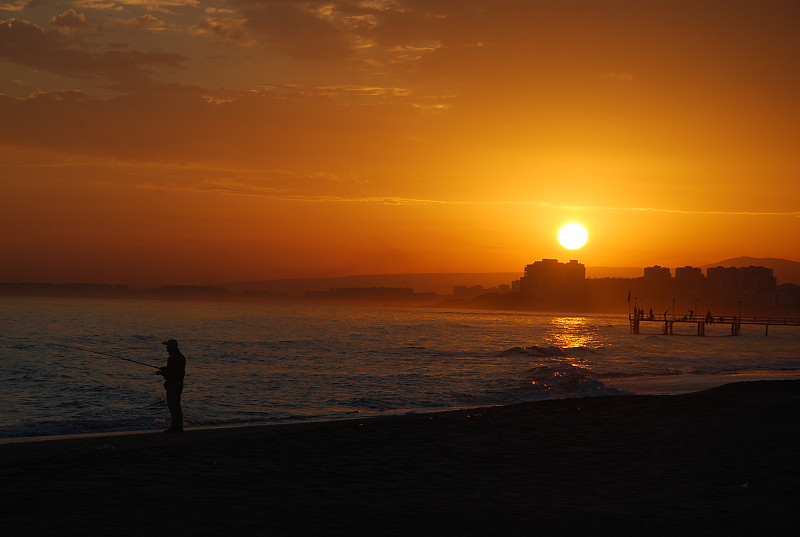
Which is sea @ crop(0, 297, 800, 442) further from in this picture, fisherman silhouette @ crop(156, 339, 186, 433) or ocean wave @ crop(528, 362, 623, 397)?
fisherman silhouette @ crop(156, 339, 186, 433)

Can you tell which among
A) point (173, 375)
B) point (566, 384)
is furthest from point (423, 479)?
point (566, 384)

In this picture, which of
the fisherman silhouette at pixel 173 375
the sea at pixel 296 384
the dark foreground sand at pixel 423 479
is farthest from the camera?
the sea at pixel 296 384

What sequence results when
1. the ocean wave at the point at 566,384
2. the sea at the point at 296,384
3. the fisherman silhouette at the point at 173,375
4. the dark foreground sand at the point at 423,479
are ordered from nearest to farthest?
the dark foreground sand at the point at 423,479, the fisherman silhouette at the point at 173,375, the sea at the point at 296,384, the ocean wave at the point at 566,384

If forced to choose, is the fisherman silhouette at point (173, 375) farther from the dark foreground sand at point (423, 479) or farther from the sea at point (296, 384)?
the sea at point (296, 384)

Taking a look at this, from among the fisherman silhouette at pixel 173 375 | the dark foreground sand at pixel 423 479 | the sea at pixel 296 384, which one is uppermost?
the fisherman silhouette at pixel 173 375

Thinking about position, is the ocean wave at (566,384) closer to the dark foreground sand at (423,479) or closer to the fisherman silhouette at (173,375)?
the dark foreground sand at (423,479)

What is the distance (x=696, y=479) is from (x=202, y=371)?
33.5 meters

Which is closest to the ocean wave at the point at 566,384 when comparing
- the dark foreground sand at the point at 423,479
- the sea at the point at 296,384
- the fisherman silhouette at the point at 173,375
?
the sea at the point at 296,384

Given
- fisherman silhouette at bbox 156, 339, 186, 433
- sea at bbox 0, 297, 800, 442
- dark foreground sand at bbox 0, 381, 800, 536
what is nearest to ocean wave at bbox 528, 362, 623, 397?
sea at bbox 0, 297, 800, 442

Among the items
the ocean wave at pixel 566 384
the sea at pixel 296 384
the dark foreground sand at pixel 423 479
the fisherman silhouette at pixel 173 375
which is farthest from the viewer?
the ocean wave at pixel 566 384

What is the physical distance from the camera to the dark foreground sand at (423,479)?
27.2 feet

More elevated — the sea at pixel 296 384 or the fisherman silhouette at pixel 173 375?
Answer: the fisherman silhouette at pixel 173 375

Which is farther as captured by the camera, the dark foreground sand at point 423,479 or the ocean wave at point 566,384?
the ocean wave at point 566,384

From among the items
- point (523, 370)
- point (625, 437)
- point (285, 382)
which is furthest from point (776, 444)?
point (523, 370)
